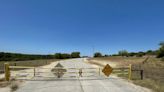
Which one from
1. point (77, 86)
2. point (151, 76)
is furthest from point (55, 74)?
point (151, 76)

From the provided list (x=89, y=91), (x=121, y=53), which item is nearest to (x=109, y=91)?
(x=89, y=91)

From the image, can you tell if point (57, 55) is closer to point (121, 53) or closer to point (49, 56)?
point (49, 56)

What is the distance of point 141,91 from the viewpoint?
12719mm

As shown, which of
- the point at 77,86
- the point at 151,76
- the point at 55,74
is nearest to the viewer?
the point at 77,86

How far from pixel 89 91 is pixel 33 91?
114 inches

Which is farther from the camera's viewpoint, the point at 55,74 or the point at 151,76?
the point at 151,76

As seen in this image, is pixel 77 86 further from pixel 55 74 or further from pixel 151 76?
pixel 151 76

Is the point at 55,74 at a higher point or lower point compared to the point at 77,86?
higher

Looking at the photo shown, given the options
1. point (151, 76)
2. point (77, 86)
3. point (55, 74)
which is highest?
point (55, 74)

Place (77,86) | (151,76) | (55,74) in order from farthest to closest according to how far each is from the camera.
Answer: (151,76) < (55,74) < (77,86)

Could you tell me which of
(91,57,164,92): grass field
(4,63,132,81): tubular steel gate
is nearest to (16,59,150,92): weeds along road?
(91,57,164,92): grass field

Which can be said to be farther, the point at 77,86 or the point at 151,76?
the point at 151,76

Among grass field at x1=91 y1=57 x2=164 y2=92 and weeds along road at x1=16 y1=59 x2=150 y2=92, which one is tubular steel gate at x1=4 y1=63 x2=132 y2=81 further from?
weeds along road at x1=16 y1=59 x2=150 y2=92

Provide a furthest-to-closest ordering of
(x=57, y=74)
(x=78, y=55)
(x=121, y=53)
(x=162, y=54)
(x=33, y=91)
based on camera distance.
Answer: (x=78, y=55) → (x=121, y=53) → (x=162, y=54) → (x=57, y=74) → (x=33, y=91)
